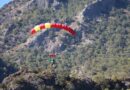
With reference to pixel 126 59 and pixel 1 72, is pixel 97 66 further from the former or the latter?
pixel 1 72

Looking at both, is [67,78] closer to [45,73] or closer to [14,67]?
[45,73]

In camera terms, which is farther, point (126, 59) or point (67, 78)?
point (126, 59)

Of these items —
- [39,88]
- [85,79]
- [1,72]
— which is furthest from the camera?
[1,72]

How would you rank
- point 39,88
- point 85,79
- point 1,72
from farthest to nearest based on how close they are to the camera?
point 1,72
point 85,79
point 39,88

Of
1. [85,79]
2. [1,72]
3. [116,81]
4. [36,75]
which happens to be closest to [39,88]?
[36,75]

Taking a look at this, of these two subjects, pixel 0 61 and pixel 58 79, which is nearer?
pixel 58 79

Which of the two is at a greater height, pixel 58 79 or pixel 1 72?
pixel 58 79

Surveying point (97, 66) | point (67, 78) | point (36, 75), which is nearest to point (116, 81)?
point (67, 78)

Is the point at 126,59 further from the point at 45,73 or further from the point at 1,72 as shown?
the point at 45,73

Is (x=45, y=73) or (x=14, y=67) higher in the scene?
(x=45, y=73)
